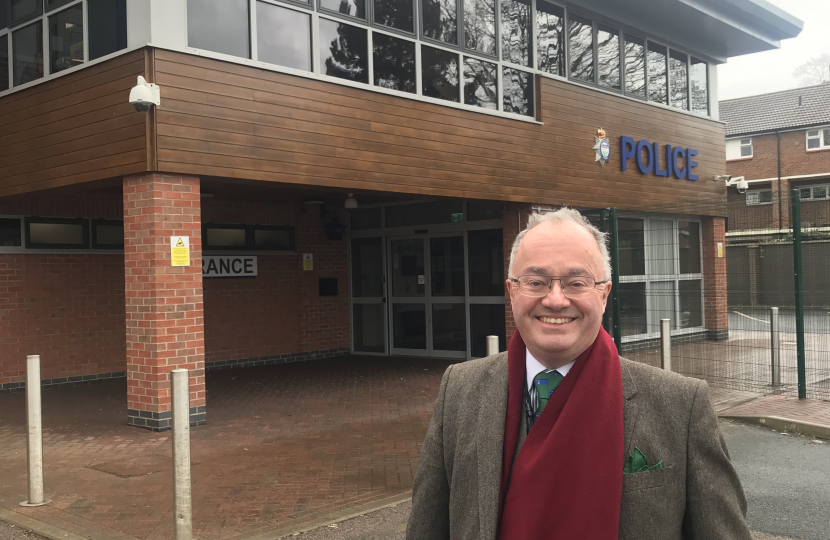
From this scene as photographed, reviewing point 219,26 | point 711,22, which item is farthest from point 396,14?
point 711,22

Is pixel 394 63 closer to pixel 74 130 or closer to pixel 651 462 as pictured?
pixel 74 130

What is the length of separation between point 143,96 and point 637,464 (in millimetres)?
7035

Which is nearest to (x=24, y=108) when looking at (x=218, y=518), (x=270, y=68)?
(x=270, y=68)

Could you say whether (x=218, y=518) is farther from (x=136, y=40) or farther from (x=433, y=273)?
(x=433, y=273)

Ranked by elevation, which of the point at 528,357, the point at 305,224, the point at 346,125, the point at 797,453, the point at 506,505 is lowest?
the point at 797,453

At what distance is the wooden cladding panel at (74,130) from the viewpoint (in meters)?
8.16

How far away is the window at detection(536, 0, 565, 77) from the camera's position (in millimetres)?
12852

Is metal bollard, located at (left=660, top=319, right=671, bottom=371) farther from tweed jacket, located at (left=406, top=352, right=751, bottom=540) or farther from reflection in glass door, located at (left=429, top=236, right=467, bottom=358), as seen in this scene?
tweed jacket, located at (left=406, top=352, right=751, bottom=540)

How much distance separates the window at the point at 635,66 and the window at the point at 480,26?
12.6 feet

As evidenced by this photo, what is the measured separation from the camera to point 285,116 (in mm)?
9133

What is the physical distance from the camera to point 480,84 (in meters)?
11.7

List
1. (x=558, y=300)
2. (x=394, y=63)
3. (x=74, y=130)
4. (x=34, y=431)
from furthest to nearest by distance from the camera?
(x=394, y=63), (x=74, y=130), (x=34, y=431), (x=558, y=300)

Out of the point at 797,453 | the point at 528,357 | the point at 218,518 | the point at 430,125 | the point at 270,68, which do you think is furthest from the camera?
the point at 430,125

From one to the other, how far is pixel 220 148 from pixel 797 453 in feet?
21.3
